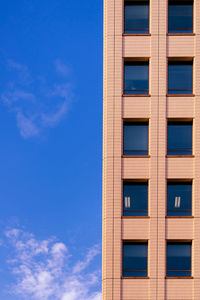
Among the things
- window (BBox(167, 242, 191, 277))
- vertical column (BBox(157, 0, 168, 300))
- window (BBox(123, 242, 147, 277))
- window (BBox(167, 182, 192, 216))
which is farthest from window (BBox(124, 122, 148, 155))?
window (BBox(167, 242, 191, 277))

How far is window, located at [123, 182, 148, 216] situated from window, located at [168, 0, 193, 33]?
11163mm

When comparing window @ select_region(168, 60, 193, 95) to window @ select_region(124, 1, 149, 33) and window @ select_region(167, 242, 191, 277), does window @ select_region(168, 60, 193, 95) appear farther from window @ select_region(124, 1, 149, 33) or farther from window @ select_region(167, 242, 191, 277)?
Answer: window @ select_region(167, 242, 191, 277)

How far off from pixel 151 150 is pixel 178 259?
23.9 feet

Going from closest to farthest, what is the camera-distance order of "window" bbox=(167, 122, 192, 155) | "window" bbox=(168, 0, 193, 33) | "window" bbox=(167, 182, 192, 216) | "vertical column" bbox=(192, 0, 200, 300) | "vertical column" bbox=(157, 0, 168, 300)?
1. "vertical column" bbox=(192, 0, 200, 300)
2. "vertical column" bbox=(157, 0, 168, 300)
3. "window" bbox=(167, 182, 192, 216)
4. "window" bbox=(167, 122, 192, 155)
5. "window" bbox=(168, 0, 193, 33)

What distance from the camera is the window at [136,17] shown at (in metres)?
33.8

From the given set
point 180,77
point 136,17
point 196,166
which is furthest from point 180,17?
point 196,166

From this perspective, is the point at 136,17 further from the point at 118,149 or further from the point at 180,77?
the point at 118,149

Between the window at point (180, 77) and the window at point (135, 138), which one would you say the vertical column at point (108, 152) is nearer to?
the window at point (135, 138)

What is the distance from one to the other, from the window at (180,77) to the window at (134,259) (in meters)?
10.7

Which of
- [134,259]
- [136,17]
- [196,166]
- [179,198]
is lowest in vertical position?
[134,259]

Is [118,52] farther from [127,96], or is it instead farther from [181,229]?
[181,229]

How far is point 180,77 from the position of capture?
33344mm

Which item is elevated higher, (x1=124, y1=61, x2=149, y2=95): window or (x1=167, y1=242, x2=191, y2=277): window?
(x1=124, y1=61, x2=149, y2=95): window

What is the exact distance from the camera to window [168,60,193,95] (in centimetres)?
3300
